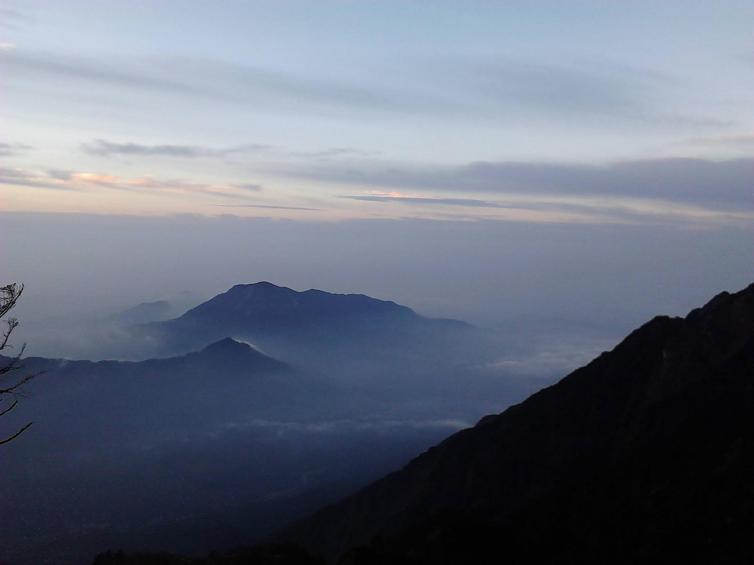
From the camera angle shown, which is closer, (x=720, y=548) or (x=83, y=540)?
(x=720, y=548)

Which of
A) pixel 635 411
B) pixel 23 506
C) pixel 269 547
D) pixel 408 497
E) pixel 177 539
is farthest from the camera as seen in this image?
pixel 23 506

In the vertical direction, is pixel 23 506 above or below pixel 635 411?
below

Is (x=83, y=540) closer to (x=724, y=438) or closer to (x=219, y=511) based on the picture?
(x=219, y=511)

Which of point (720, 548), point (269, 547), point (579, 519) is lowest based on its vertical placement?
point (269, 547)

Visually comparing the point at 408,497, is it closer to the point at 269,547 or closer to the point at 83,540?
the point at 269,547

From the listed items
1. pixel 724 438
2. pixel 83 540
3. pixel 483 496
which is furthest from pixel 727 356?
pixel 83 540

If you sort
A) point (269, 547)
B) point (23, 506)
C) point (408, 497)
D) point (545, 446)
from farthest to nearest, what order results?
point (23, 506) < point (408, 497) < point (545, 446) < point (269, 547)

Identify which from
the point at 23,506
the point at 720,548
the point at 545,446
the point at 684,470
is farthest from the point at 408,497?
the point at 23,506
